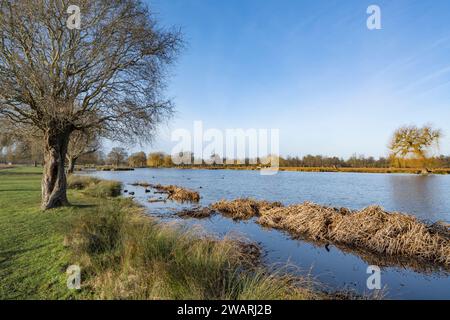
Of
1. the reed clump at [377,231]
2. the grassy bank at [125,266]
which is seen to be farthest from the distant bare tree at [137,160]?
the grassy bank at [125,266]

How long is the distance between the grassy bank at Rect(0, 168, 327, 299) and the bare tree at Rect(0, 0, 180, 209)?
4.35 meters

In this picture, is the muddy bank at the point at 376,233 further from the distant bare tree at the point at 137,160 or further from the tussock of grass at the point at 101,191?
the distant bare tree at the point at 137,160

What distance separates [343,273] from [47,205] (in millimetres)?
11391

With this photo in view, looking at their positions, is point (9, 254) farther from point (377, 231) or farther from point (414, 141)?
point (414, 141)

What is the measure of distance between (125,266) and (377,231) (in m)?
8.75

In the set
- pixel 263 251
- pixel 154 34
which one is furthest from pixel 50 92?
pixel 263 251

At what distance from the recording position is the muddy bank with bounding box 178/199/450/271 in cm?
834

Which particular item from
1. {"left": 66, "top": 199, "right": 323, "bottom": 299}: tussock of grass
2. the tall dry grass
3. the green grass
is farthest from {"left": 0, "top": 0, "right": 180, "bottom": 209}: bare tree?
the tall dry grass

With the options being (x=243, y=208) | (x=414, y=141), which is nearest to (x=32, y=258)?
(x=243, y=208)

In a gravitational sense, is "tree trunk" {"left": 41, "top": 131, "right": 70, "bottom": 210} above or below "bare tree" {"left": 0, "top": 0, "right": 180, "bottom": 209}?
below

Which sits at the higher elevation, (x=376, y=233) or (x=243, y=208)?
(x=376, y=233)

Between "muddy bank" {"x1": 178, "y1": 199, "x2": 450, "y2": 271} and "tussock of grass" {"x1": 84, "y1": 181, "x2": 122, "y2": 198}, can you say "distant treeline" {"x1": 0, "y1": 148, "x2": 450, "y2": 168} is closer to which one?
"tussock of grass" {"x1": 84, "y1": 181, "x2": 122, "y2": 198}

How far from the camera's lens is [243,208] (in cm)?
1594

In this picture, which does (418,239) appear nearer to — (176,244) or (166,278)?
(176,244)
